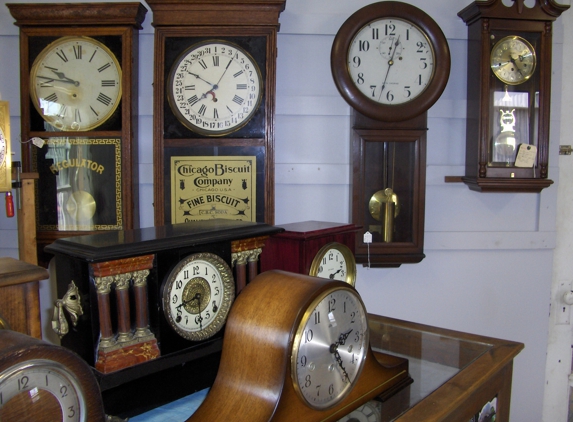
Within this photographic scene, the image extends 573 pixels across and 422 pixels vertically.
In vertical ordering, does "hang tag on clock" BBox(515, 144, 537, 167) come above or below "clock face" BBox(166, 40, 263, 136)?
below

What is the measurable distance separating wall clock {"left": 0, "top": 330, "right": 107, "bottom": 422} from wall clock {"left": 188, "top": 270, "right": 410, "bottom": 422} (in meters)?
0.29

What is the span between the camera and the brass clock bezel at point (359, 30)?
206 cm

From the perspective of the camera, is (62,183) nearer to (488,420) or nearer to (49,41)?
(49,41)

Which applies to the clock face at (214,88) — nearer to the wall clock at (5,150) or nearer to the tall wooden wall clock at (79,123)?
the tall wooden wall clock at (79,123)

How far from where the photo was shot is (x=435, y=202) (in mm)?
2287

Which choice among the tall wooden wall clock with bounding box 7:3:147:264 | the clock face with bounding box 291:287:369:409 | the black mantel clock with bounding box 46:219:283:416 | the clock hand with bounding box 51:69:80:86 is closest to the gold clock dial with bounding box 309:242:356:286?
the black mantel clock with bounding box 46:219:283:416

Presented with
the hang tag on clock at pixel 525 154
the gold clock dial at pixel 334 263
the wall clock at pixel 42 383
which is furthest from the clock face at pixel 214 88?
the wall clock at pixel 42 383

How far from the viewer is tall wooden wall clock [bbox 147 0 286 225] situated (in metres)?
2.01

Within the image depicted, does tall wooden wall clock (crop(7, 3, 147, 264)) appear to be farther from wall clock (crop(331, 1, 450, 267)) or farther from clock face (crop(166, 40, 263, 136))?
wall clock (crop(331, 1, 450, 267))

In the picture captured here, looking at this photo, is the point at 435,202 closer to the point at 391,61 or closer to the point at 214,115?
the point at 391,61

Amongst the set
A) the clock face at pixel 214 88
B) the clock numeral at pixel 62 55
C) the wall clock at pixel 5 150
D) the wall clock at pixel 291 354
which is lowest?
the wall clock at pixel 291 354

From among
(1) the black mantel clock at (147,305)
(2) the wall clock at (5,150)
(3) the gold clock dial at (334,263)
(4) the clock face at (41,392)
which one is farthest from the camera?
(2) the wall clock at (5,150)

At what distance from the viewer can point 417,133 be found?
6.86 feet

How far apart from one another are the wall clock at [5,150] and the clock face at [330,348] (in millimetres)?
1324
